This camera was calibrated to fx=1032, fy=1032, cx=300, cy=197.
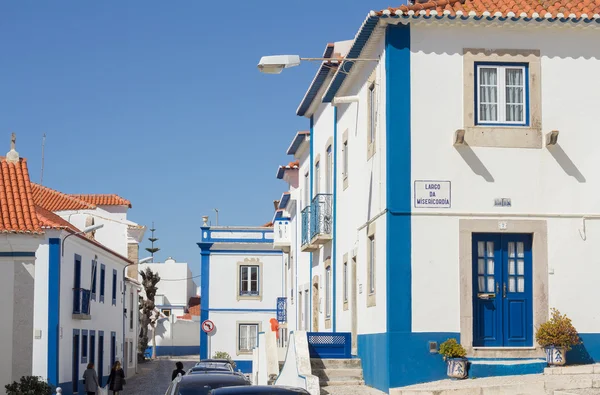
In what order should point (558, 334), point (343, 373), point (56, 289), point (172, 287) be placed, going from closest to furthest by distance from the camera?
point (558, 334) → point (343, 373) → point (56, 289) → point (172, 287)

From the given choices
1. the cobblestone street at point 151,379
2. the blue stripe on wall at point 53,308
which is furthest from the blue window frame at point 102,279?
the blue stripe on wall at point 53,308

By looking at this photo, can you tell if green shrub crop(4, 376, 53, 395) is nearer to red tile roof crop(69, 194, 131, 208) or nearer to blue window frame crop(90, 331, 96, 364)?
blue window frame crop(90, 331, 96, 364)

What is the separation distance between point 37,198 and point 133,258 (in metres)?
11.5

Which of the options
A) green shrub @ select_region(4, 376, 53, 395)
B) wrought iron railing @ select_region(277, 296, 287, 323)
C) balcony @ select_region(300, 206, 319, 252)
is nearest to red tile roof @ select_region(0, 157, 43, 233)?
green shrub @ select_region(4, 376, 53, 395)

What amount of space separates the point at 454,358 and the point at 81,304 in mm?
20427

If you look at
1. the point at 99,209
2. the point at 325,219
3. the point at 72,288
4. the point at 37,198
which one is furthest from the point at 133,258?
the point at 325,219

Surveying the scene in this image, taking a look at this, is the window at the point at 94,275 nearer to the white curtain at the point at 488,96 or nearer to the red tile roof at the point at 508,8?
the red tile roof at the point at 508,8

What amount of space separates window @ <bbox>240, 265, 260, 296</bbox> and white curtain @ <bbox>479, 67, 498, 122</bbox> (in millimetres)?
34245

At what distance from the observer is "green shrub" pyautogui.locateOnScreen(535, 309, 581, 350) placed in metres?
18.5

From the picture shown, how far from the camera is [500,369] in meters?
18.6

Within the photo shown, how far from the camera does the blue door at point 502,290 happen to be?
63.4 feet

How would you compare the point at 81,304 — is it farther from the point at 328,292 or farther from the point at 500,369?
the point at 500,369

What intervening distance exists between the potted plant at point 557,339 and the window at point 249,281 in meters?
34.7

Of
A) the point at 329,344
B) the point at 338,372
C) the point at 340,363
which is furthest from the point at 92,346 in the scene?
the point at 338,372
